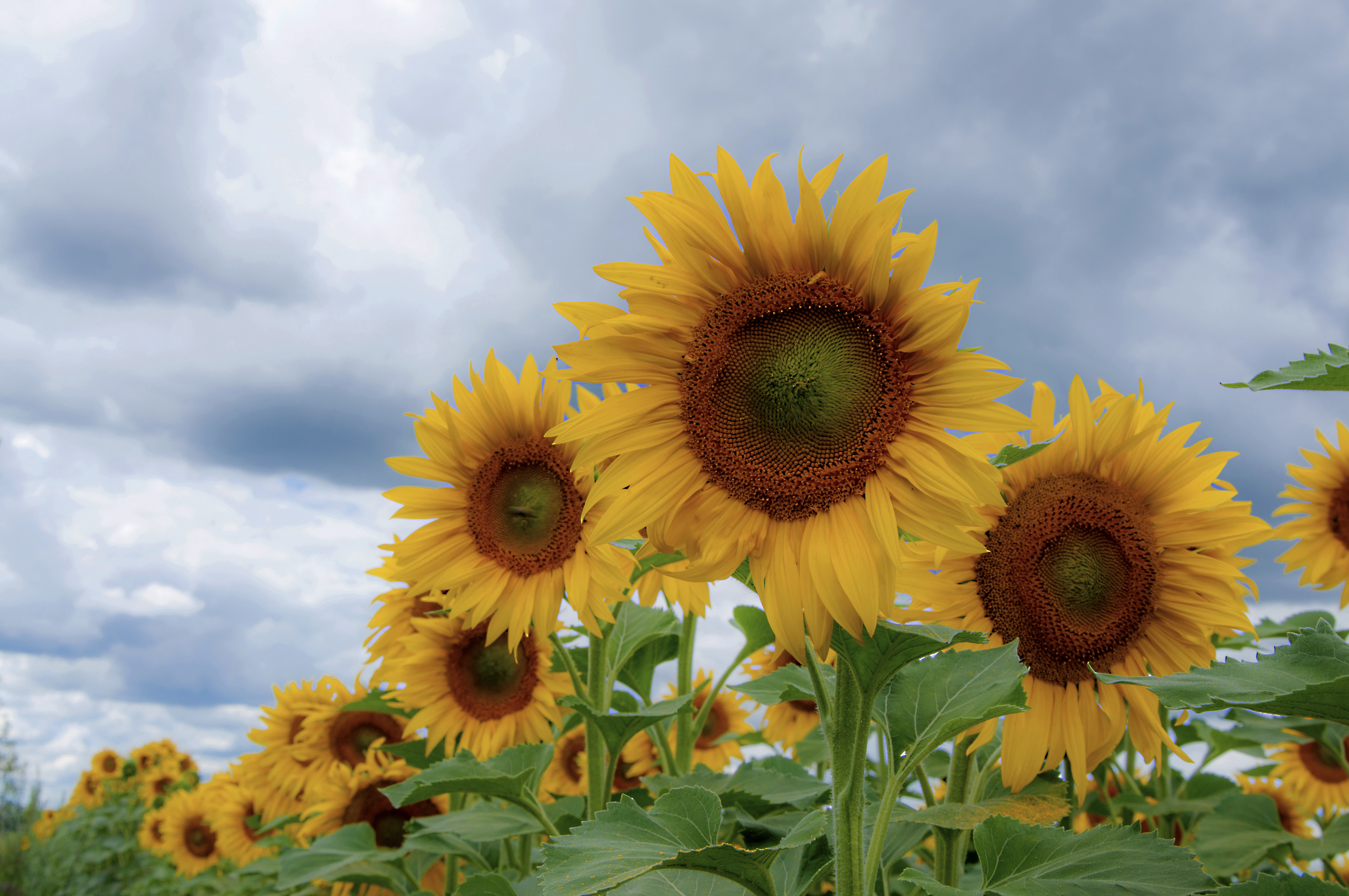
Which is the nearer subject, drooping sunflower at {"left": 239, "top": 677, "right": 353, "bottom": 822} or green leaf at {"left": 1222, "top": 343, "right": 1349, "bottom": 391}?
green leaf at {"left": 1222, "top": 343, "right": 1349, "bottom": 391}

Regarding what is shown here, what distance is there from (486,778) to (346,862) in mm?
1084

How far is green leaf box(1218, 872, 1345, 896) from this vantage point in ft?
5.20

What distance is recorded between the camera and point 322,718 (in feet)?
15.2

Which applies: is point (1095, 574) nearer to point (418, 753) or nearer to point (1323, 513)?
point (418, 753)

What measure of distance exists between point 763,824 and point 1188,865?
1143mm

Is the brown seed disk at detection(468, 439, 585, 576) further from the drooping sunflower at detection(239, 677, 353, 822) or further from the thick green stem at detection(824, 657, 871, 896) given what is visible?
the drooping sunflower at detection(239, 677, 353, 822)

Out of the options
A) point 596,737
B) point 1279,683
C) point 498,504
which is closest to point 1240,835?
point 596,737

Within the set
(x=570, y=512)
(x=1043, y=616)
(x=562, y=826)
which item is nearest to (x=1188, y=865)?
(x=1043, y=616)

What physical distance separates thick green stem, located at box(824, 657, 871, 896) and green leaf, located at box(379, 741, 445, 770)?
257 centimetres

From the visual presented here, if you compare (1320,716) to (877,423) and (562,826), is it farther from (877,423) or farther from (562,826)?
(562,826)

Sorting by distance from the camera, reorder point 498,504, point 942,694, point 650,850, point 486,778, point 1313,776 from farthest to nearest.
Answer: point 1313,776, point 498,504, point 486,778, point 942,694, point 650,850

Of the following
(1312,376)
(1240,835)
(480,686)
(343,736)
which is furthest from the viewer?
(343,736)

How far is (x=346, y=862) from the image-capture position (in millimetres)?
3252

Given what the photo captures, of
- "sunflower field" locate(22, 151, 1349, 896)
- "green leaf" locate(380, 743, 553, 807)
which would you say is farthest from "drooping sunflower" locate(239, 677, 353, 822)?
"green leaf" locate(380, 743, 553, 807)
